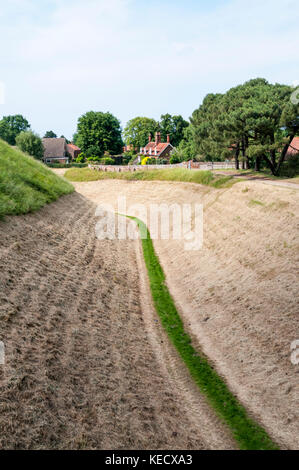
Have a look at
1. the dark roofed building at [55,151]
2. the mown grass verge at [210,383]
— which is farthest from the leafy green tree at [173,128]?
the mown grass verge at [210,383]

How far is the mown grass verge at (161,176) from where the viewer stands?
130 feet

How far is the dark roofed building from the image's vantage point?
3814 inches

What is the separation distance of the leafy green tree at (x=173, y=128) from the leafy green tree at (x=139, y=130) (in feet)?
12.2

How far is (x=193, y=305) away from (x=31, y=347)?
966 cm

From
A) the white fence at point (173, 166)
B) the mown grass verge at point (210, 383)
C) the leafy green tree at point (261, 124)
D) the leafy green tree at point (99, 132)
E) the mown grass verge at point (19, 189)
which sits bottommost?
the mown grass verge at point (210, 383)

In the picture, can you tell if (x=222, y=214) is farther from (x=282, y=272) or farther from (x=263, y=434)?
(x=263, y=434)

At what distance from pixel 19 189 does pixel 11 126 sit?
11064 centimetres

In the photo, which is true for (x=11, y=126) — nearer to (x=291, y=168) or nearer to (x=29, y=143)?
(x=29, y=143)

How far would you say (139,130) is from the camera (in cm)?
12275

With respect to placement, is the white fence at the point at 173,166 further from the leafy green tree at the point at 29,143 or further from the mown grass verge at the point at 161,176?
the leafy green tree at the point at 29,143

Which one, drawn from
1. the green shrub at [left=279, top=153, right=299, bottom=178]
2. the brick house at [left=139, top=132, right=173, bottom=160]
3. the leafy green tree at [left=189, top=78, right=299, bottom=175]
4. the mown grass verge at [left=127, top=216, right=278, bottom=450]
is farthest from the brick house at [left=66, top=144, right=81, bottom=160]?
the mown grass verge at [left=127, top=216, right=278, bottom=450]
